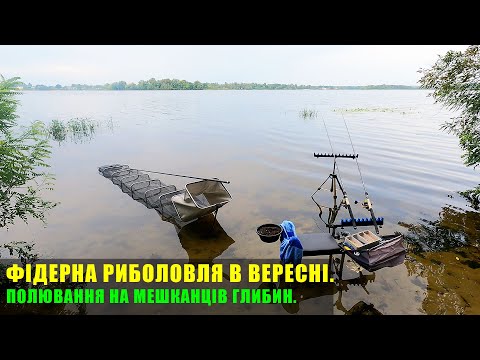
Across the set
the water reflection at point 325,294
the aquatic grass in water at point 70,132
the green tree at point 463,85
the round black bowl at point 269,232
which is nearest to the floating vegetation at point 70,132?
the aquatic grass in water at point 70,132

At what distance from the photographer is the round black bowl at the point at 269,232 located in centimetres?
744

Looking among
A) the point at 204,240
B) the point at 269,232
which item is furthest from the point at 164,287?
the point at 269,232

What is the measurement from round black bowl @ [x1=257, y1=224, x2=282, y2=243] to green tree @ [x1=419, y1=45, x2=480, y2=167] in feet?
29.6

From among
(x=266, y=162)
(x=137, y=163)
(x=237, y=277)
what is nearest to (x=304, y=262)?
(x=237, y=277)

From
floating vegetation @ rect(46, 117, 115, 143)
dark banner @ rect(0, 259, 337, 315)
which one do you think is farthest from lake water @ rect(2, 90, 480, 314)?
floating vegetation @ rect(46, 117, 115, 143)

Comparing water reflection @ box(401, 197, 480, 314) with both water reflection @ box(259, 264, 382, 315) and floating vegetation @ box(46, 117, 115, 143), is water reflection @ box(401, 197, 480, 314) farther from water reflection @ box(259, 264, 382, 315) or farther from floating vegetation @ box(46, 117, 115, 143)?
floating vegetation @ box(46, 117, 115, 143)

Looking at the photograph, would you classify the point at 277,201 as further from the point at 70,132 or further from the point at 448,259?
the point at 70,132

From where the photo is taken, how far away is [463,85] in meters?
10.9

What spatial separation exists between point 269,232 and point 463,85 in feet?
32.2
